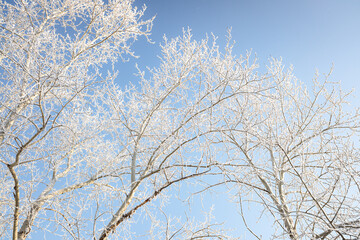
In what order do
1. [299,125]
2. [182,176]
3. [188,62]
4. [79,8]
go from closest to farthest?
[182,176] → [188,62] → [299,125] → [79,8]

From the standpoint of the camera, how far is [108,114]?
5172mm

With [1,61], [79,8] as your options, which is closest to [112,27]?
[79,8]

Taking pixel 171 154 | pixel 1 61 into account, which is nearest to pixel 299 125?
pixel 171 154

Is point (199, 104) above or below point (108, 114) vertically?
below

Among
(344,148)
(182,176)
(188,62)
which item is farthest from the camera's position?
(188,62)

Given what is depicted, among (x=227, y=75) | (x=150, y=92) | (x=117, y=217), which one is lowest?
(x=117, y=217)

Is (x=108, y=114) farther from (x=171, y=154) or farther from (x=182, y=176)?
A: (x=182, y=176)

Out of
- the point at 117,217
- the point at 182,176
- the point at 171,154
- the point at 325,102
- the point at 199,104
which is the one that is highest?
the point at 325,102

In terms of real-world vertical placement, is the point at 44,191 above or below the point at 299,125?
below

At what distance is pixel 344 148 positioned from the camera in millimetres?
2158

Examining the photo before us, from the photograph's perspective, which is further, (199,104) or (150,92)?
(150,92)

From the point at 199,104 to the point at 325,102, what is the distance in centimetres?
296

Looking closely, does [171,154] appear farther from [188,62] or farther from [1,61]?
[1,61]

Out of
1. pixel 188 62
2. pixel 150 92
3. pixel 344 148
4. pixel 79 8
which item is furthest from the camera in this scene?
pixel 79 8
